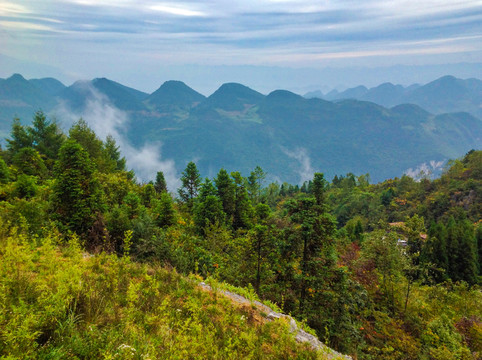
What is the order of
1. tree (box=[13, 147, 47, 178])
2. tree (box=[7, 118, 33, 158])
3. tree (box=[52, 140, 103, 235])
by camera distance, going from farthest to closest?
tree (box=[7, 118, 33, 158]), tree (box=[13, 147, 47, 178]), tree (box=[52, 140, 103, 235])

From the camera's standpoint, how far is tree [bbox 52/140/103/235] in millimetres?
13188

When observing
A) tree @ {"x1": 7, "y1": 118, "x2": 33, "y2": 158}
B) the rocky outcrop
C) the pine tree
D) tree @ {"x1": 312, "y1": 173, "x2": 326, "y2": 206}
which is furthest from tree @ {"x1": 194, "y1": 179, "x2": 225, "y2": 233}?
the pine tree

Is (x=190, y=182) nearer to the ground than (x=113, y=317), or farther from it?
nearer to the ground

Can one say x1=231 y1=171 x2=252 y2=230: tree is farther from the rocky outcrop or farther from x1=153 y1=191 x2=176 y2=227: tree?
the rocky outcrop

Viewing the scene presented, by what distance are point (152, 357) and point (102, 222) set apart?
38.2 feet

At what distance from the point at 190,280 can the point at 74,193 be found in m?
9.28

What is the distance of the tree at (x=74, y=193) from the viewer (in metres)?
13.2

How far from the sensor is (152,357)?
3.69 metres

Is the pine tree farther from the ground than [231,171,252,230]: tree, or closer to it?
closer to it

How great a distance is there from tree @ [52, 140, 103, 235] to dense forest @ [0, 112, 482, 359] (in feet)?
0.20

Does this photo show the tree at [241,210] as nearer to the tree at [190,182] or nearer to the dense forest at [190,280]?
the dense forest at [190,280]

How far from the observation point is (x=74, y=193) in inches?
522

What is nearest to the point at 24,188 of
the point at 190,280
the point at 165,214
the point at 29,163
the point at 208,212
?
the point at 165,214

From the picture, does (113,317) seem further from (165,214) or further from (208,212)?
(208,212)
